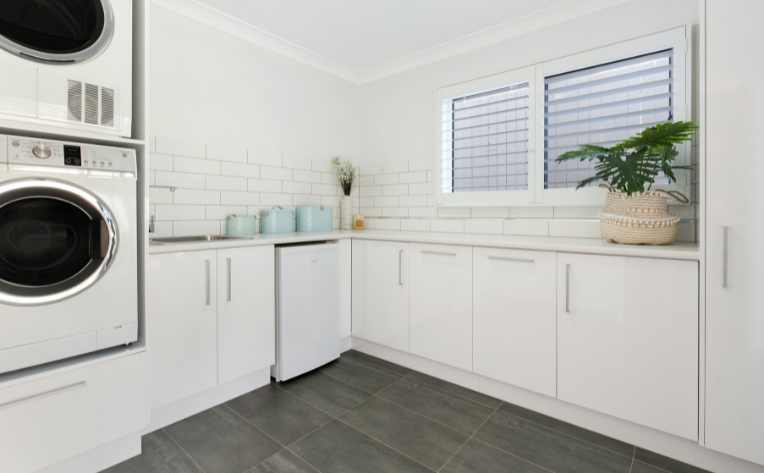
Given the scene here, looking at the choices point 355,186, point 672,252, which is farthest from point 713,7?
point 355,186

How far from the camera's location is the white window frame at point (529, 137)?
253cm

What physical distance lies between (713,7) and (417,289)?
1.96 m

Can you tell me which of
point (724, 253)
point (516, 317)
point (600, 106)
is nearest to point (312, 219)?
point (516, 317)

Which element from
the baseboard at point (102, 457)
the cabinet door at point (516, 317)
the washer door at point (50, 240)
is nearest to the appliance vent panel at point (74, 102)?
the washer door at point (50, 240)

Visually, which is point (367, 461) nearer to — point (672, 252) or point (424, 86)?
point (672, 252)

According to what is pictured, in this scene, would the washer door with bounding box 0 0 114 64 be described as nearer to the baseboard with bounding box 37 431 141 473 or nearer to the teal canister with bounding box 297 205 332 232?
the baseboard with bounding box 37 431 141 473

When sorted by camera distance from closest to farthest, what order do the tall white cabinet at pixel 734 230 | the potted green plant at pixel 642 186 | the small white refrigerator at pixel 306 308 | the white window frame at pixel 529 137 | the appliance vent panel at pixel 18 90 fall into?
the appliance vent panel at pixel 18 90
the tall white cabinet at pixel 734 230
the potted green plant at pixel 642 186
the small white refrigerator at pixel 306 308
the white window frame at pixel 529 137

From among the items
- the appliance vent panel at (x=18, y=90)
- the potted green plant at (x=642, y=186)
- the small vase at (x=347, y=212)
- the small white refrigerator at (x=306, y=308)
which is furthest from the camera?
the small vase at (x=347, y=212)

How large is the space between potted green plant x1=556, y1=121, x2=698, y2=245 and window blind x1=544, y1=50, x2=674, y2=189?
1.05 ft

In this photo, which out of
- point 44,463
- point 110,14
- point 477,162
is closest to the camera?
point 44,463

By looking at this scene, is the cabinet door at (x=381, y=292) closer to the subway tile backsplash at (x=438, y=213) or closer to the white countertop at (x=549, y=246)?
the white countertop at (x=549, y=246)

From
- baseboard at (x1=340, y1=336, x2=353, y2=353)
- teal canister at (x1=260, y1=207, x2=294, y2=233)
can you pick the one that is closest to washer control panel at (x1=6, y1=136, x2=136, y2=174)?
teal canister at (x1=260, y1=207, x2=294, y2=233)

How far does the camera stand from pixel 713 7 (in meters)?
1.44

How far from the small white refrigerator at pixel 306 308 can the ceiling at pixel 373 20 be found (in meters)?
1.60
